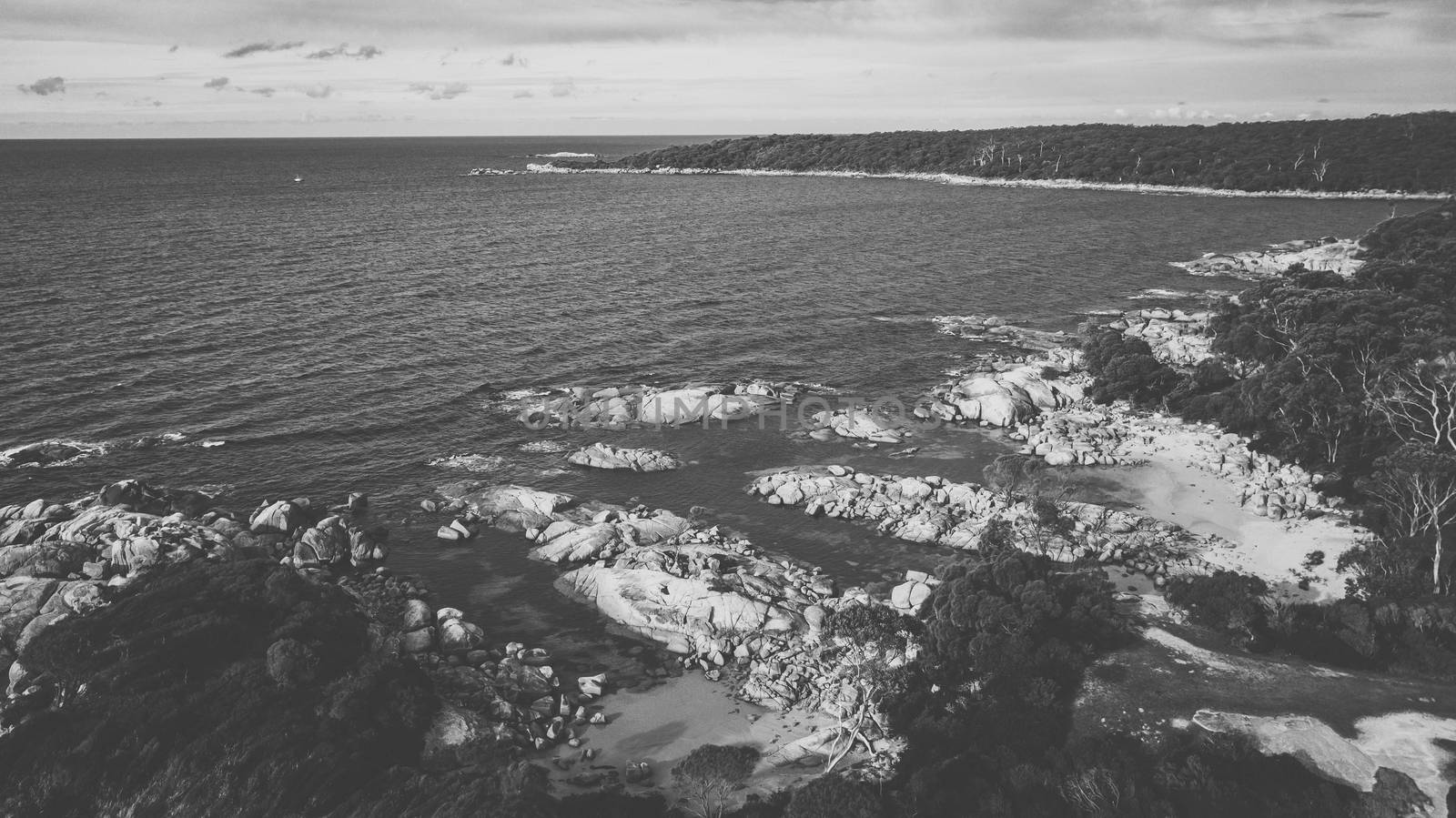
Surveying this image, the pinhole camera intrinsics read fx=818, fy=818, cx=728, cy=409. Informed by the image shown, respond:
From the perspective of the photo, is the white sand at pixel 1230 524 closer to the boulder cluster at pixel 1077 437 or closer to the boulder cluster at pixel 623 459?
the boulder cluster at pixel 1077 437

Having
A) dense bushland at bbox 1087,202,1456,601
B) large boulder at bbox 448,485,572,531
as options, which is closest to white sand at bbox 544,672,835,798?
large boulder at bbox 448,485,572,531

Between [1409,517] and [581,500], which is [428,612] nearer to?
[581,500]

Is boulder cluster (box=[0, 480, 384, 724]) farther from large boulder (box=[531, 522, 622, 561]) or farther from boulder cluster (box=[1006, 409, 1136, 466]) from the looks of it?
boulder cluster (box=[1006, 409, 1136, 466])

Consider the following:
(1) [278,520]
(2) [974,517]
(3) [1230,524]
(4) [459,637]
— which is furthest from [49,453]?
(3) [1230,524]

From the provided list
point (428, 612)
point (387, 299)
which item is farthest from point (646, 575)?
point (387, 299)

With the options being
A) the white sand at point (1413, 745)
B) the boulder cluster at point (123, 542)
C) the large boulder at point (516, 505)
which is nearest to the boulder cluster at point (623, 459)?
the large boulder at point (516, 505)

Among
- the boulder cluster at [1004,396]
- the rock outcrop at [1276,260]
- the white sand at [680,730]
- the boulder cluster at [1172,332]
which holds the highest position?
the rock outcrop at [1276,260]
